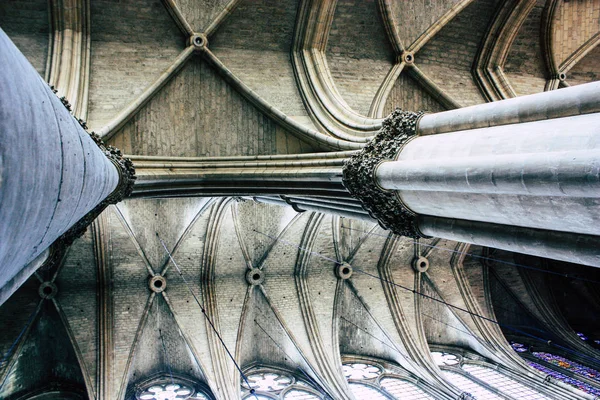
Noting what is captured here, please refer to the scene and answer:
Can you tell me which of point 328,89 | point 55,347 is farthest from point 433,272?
point 55,347

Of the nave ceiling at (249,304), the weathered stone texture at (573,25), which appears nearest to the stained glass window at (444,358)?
the nave ceiling at (249,304)

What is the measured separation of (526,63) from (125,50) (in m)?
9.84

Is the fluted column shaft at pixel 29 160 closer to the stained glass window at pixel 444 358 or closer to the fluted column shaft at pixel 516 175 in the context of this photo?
the fluted column shaft at pixel 516 175

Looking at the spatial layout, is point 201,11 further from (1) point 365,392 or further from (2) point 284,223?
(1) point 365,392

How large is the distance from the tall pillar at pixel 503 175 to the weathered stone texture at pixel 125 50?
6.00 meters

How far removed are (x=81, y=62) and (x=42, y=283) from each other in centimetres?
586

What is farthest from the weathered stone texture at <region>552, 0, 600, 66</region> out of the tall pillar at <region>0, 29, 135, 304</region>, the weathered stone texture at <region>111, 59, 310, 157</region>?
the tall pillar at <region>0, 29, 135, 304</region>

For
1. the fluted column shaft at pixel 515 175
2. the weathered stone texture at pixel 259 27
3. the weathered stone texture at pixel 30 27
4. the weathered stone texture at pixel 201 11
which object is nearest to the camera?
the fluted column shaft at pixel 515 175

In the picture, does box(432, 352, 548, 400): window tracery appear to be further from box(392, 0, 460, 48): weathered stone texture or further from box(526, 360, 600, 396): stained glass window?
box(392, 0, 460, 48): weathered stone texture

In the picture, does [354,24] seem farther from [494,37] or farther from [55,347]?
[55,347]

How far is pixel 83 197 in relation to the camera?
3787 mm

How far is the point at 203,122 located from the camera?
10.7 metres

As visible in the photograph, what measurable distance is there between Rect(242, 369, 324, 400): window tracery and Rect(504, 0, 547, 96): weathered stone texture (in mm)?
9547

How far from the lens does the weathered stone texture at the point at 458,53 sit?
1172 centimetres
